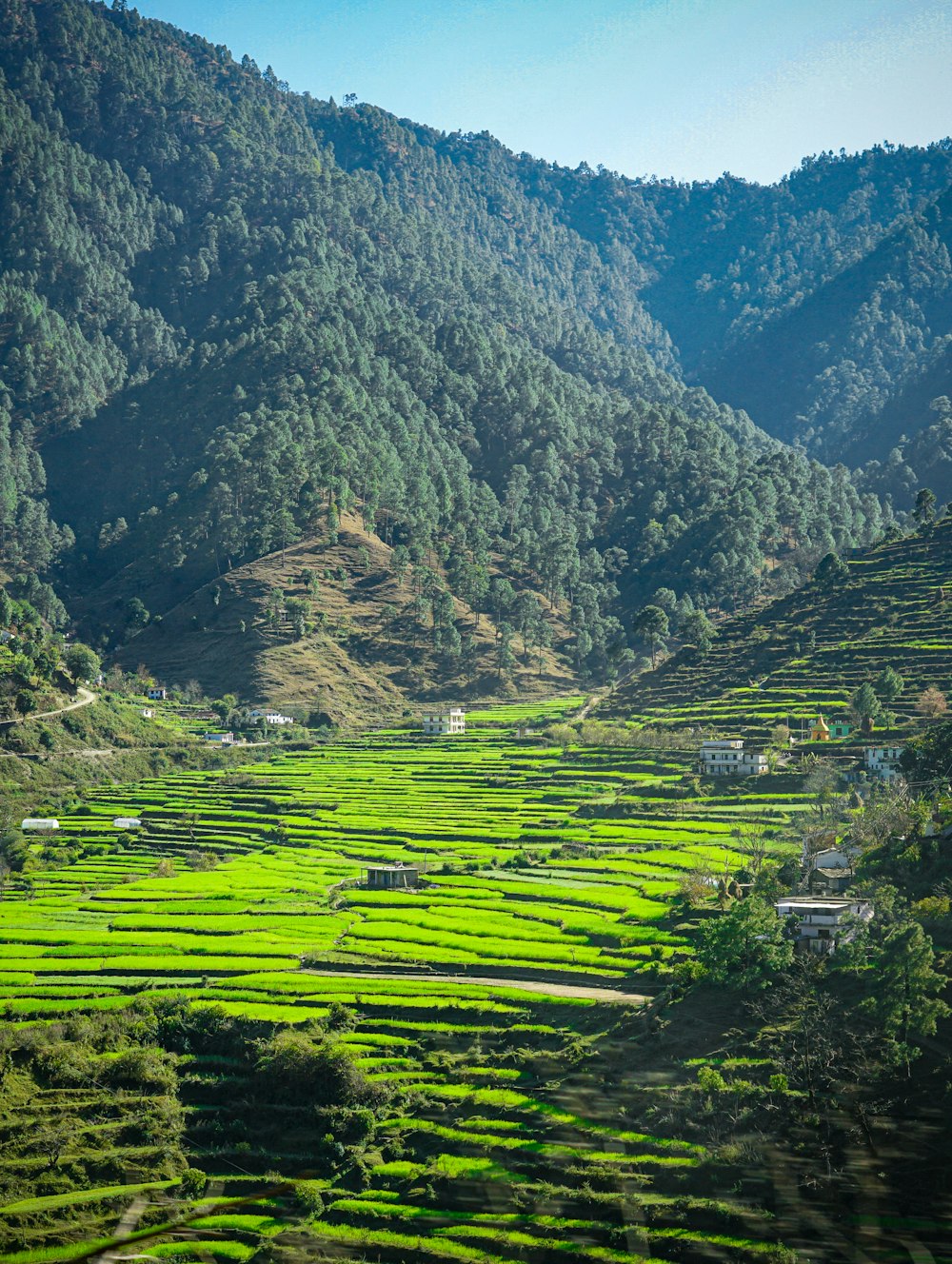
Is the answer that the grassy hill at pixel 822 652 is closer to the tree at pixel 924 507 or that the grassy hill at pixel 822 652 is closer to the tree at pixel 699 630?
the tree at pixel 699 630

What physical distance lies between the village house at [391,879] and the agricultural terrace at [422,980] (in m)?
0.75

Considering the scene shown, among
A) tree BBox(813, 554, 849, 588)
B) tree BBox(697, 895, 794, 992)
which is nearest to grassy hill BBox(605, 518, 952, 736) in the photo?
tree BBox(813, 554, 849, 588)

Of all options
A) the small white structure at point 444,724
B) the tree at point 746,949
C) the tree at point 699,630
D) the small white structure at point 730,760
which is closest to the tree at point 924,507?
the tree at point 699,630

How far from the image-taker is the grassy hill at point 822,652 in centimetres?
8638

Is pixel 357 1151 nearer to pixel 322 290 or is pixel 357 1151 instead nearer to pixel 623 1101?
pixel 623 1101

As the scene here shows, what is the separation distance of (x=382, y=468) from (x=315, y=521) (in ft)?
42.0

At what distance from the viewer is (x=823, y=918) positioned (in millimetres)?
49250

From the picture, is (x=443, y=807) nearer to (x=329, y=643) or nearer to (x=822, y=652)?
(x=822, y=652)

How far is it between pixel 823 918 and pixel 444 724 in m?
61.8

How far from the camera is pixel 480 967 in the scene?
175 ft

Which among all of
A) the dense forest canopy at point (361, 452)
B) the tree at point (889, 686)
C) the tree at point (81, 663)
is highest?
the dense forest canopy at point (361, 452)

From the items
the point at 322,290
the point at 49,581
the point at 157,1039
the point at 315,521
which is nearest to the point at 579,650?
the point at 315,521

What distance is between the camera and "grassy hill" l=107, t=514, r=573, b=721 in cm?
11781

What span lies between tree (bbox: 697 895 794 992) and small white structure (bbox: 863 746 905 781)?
26.6 metres
